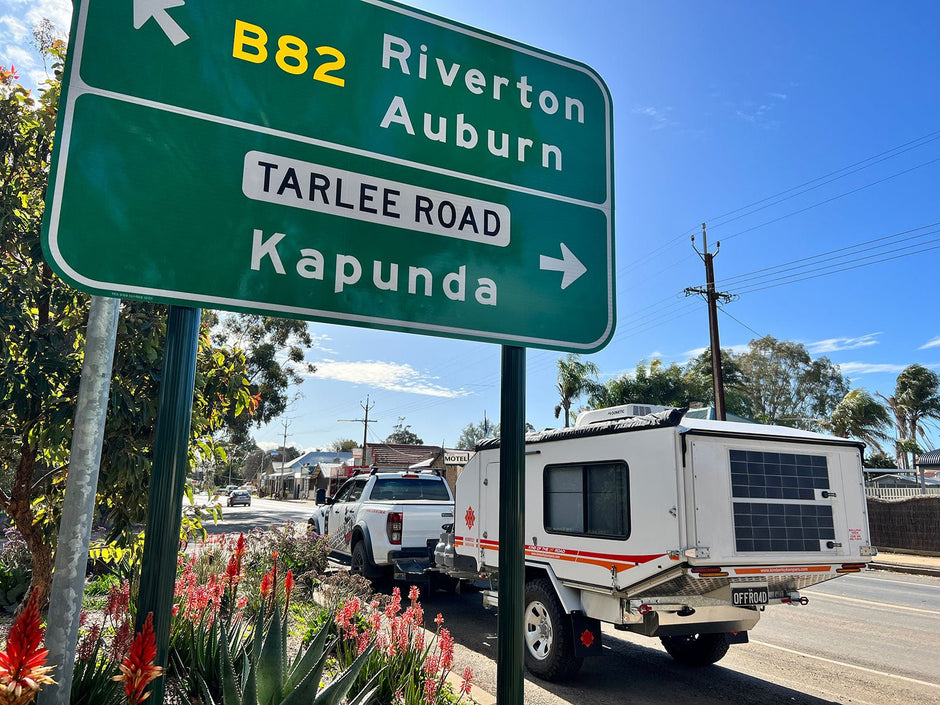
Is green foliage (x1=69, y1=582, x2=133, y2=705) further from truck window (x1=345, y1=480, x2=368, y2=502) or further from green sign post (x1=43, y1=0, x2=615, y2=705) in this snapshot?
truck window (x1=345, y1=480, x2=368, y2=502)

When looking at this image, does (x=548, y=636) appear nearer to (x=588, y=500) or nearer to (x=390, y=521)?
(x=588, y=500)

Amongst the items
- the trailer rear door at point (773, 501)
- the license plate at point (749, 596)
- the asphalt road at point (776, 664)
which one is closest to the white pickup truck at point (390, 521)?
the asphalt road at point (776, 664)

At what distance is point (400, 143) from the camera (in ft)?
7.54

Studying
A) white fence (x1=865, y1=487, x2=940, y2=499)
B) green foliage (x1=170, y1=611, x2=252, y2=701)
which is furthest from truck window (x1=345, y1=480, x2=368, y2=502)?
white fence (x1=865, y1=487, x2=940, y2=499)

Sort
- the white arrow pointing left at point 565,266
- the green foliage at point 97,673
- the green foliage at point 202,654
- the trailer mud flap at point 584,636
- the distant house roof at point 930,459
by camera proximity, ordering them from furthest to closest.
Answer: the distant house roof at point 930,459 → the trailer mud flap at point 584,636 → the green foliage at point 202,654 → the green foliage at point 97,673 → the white arrow pointing left at point 565,266

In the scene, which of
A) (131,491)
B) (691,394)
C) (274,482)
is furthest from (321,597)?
(274,482)

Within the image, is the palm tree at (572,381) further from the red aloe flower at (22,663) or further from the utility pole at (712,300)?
the red aloe flower at (22,663)

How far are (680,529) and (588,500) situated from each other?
4.15ft

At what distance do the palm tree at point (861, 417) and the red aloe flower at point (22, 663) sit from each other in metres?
41.1

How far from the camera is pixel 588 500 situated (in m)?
6.68

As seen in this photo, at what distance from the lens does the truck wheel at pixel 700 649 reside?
714cm

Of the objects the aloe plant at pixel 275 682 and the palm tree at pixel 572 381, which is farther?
the palm tree at pixel 572 381

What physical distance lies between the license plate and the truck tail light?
18.7ft

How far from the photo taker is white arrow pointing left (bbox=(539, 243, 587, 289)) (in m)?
2.42
